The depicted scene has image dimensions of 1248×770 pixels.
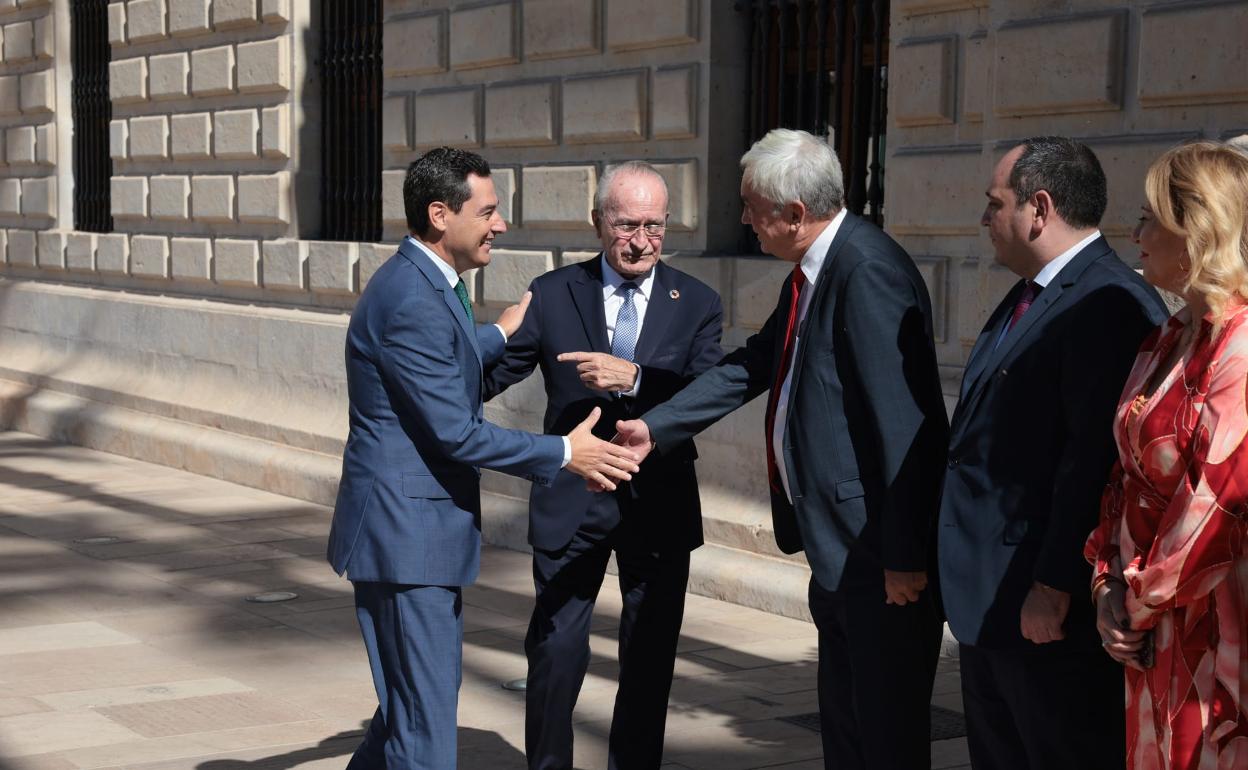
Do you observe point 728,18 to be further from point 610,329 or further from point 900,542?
point 900,542

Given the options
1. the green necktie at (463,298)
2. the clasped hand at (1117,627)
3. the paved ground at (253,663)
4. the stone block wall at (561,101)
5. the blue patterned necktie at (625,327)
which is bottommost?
the paved ground at (253,663)

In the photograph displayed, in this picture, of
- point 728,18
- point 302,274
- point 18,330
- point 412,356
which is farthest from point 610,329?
point 18,330

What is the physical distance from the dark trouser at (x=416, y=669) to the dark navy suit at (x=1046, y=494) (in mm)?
1235

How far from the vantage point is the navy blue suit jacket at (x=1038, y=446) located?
139 inches

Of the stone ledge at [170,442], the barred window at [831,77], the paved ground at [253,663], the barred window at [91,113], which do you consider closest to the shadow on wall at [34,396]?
the stone ledge at [170,442]

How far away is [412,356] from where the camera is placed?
4.21m

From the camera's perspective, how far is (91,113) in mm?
15836

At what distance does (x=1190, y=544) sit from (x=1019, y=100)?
414 centimetres

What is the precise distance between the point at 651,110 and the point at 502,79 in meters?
1.46

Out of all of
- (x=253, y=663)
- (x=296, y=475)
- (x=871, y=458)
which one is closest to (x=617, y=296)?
(x=871, y=458)

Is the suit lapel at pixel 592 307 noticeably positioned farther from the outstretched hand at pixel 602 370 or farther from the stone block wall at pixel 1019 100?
the stone block wall at pixel 1019 100

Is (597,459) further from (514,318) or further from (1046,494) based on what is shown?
(1046,494)

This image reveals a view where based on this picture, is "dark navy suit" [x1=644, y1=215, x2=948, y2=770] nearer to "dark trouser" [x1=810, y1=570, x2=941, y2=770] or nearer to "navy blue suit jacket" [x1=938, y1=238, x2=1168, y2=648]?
"dark trouser" [x1=810, y1=570, x2=941, y2=770]

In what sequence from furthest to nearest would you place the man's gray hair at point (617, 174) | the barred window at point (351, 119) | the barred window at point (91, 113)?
the barred window at point (91, 113) < the barred window at point (351, 119) < the man's gray hair at point (617, 174)
